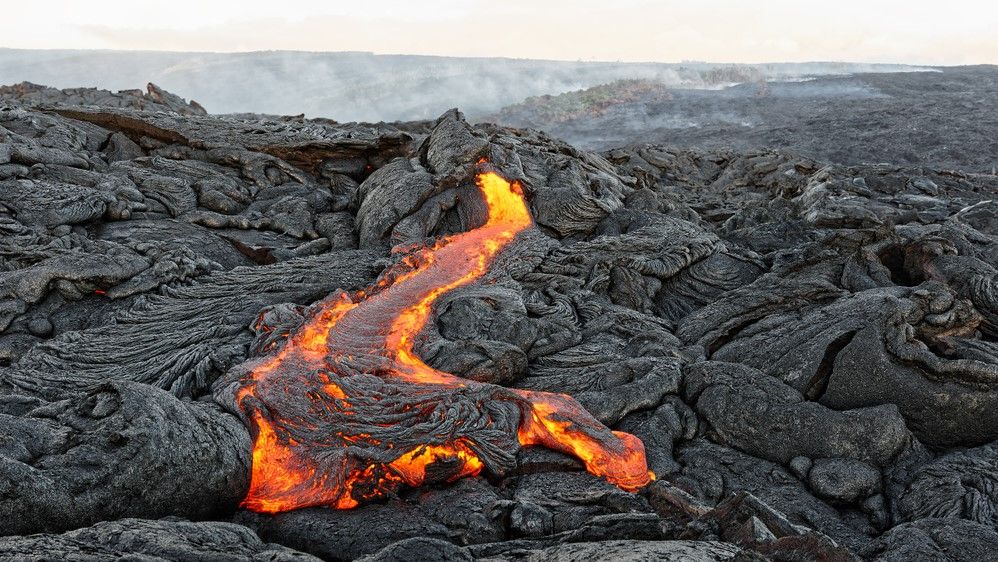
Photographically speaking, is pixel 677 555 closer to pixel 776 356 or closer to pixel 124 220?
pixel 776 356

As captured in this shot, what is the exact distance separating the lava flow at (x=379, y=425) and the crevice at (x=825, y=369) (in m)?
2.60

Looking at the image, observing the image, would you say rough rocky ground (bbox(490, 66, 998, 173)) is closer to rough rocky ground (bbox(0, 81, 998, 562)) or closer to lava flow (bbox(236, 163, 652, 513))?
rough rocky ground (bbox(0, 81, 998, 562))

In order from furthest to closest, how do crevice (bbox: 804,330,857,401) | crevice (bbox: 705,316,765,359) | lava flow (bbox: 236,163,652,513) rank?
crevice (bbox: 705,316,765,359) < crevice (bbox: 804,330,857,401) < lava flow (bbox: 236,163,652,513)

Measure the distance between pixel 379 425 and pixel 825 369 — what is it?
19.6 feet

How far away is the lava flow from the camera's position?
6770 mm

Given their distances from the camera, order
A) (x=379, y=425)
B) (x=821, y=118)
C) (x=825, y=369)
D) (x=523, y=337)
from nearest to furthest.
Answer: (x=379, y=425) → (x=825, y=369) → (x=523, y=337) → (x=821, y=118)

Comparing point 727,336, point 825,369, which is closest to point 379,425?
point 727,336

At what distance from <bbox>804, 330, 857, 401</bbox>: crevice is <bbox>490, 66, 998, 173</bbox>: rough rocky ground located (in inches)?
642

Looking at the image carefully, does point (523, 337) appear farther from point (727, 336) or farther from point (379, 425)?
point (727, 336)

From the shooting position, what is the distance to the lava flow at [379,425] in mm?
6770

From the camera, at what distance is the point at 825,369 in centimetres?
803

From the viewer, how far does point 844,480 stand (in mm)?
6688

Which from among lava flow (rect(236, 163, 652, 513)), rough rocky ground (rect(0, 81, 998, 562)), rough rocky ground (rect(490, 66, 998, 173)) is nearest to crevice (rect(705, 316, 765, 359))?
rough rocky ground (rect(0, 81, 998, 562))

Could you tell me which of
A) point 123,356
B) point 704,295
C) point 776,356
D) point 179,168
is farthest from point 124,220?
point 776,356
